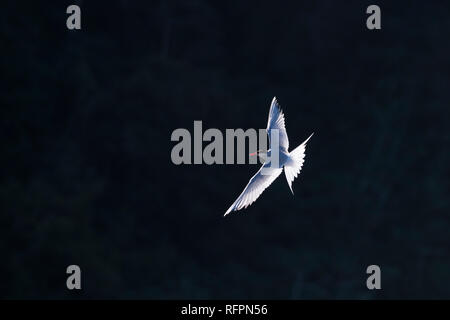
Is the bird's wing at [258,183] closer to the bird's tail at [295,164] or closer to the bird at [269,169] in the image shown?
the bird at [269,169]

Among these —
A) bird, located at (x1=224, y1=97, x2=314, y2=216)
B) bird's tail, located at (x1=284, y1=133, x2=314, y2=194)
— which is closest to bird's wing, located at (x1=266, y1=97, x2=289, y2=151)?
bird, located at (x1=224, y1=97, x2=314, y2=216)

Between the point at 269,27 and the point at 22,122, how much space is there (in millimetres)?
4910

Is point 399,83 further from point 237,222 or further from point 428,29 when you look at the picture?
point 237,222

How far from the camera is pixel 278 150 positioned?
6.95 metres

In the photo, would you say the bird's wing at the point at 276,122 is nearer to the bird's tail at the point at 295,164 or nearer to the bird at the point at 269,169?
the bird at the point at 269,169

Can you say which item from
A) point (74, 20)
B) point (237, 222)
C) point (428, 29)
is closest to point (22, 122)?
point (74, 20)

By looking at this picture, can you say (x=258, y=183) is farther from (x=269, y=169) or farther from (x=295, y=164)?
(x=295, y=164)

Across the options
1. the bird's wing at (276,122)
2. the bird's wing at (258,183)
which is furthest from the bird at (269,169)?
the bird's wing at (276,122)

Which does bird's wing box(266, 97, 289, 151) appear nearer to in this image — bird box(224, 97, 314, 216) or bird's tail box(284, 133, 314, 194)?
bird box(224, 97, 314, 216)

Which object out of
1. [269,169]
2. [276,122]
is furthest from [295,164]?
[276,122]

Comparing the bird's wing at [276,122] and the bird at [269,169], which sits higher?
the bird's wing at [276,122]

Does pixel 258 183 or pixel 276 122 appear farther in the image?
pixel 276 122

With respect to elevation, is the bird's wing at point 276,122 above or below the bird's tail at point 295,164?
above

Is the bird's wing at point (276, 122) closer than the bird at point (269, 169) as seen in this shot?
No
